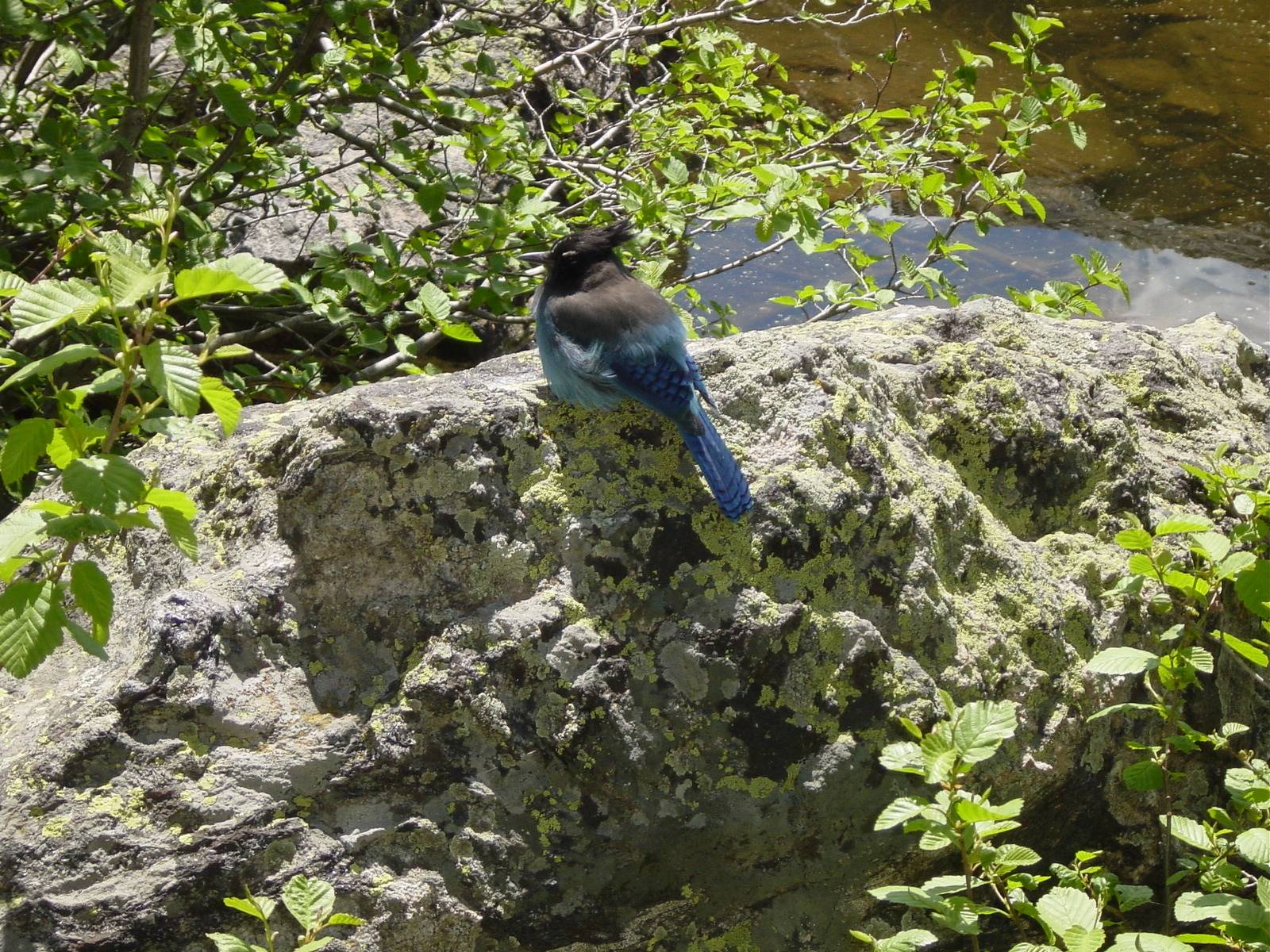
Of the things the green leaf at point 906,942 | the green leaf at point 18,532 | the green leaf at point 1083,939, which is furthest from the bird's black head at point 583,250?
the green leaf at point 1083,939

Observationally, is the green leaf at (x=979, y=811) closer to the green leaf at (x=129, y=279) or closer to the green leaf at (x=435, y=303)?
the green leaf at (x=129, y=279)

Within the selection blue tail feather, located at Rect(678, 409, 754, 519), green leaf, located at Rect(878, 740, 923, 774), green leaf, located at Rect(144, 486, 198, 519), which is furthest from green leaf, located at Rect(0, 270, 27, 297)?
green leaf, located at Rect(878, 740, 923, 774)

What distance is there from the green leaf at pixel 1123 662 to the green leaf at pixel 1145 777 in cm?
22

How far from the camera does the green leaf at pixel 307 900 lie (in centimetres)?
177

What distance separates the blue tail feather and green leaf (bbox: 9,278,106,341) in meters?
Result: 1.20

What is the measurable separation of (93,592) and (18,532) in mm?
126

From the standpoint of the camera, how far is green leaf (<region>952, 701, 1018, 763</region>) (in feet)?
6.21

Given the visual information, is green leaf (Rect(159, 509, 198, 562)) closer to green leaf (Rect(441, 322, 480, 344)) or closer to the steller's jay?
the steller's jay

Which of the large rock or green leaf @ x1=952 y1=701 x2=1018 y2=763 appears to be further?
the large rock

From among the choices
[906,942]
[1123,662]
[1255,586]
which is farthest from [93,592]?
[1255,586]

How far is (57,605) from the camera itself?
165 centimetres

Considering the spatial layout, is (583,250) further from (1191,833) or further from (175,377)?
(1191,833)

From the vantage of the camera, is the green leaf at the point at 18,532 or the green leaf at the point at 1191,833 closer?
the green leaf at the point at 18,532

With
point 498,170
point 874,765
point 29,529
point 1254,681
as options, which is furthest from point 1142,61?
point 29,529
